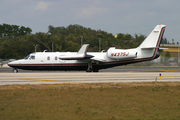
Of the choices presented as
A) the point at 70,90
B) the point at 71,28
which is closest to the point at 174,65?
the point at 70,90

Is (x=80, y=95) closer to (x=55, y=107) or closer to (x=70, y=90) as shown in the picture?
(x=70, y=90)

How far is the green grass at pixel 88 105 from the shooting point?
9.98m

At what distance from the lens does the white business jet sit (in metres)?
32.0

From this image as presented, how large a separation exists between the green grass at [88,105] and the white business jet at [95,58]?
15.9m

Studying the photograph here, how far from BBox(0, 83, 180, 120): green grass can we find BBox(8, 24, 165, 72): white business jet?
15.9m

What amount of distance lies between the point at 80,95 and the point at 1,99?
4797 mm

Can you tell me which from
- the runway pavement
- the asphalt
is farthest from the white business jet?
the runway pavement

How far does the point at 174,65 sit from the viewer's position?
5947cm

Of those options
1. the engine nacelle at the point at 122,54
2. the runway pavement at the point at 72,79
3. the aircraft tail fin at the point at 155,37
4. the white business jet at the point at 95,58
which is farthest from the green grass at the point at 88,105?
the aircraft tail fin at the point at 155,37

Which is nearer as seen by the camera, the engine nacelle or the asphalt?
the asphalt

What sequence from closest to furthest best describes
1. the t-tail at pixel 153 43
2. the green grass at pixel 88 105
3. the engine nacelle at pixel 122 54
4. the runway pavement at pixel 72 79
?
the green grass at pixel 88 105 < the runway pavement at pixel 72 79 < the engine nacelle at pixel 122 54 < the t-tail at pixel 153 43

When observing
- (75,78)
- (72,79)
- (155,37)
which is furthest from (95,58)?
(72,79)

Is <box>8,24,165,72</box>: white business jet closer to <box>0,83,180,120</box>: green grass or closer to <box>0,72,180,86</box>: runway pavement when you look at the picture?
<box>0,72,180,86</box>: runway pavement

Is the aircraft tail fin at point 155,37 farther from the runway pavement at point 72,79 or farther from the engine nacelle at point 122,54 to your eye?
the runway pavement at point 72,79
